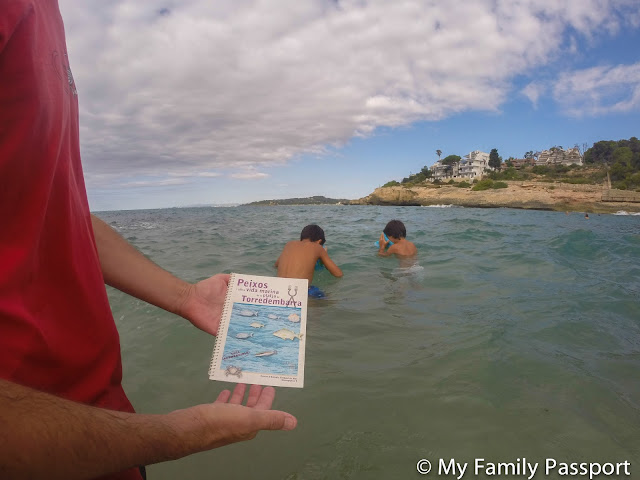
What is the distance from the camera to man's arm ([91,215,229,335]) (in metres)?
1.44

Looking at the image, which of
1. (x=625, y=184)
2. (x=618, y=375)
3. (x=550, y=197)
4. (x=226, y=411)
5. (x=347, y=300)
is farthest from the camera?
(x=625, y=184)

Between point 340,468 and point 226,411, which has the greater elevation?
point 226,411

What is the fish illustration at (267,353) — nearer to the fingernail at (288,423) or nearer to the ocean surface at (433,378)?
the fingernail at (288,423)

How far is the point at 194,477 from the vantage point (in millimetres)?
2008

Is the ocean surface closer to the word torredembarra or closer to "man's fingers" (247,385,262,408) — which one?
the word torredembarra

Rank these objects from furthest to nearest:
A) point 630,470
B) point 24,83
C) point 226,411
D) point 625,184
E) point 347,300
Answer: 1. point 625,184
2. point 347,300
3. point 630,470
4. point 226,411
5. point 24,83

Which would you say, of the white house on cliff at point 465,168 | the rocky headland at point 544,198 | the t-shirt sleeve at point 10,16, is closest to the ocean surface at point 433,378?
the t-shirt sleeve at point 10,16

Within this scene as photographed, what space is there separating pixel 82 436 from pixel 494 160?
10807 centimetres

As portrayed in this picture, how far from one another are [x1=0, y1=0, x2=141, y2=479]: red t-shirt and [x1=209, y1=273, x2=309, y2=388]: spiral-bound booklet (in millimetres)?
480

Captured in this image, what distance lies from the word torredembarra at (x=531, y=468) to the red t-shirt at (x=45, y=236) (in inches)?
70.7

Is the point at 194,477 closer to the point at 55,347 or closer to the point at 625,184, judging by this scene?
the point at 55,347

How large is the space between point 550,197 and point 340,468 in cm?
4438

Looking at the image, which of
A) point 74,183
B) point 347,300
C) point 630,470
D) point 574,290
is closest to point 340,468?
point 630,470

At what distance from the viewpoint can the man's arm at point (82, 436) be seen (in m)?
0.64
